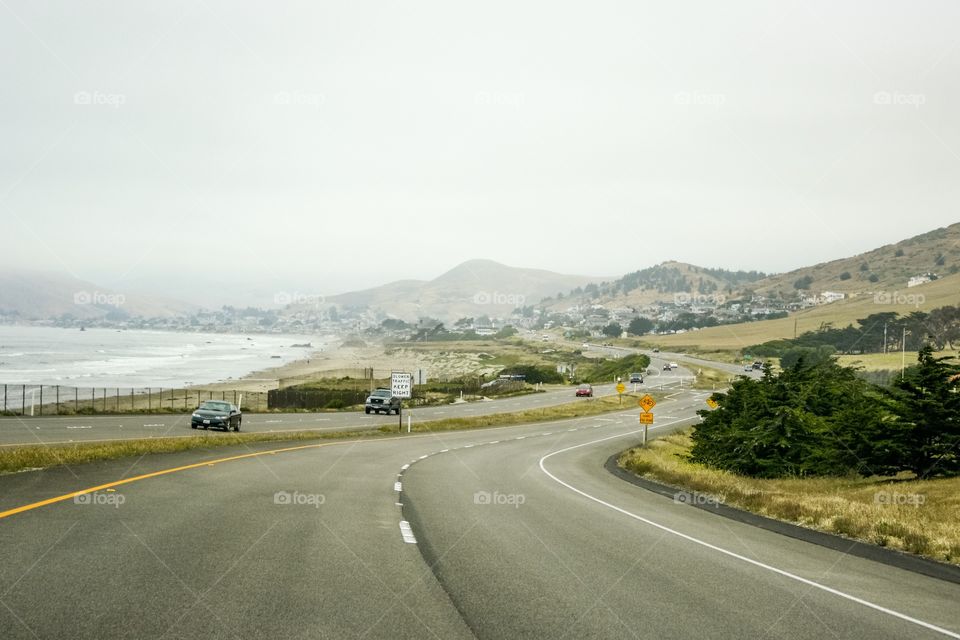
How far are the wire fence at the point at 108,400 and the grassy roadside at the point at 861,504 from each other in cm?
3685

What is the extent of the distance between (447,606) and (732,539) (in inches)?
299

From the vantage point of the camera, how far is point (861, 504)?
17.8m

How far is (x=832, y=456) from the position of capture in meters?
25.8

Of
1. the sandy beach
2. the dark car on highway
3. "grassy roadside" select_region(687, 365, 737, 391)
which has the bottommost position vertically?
the sandy beach

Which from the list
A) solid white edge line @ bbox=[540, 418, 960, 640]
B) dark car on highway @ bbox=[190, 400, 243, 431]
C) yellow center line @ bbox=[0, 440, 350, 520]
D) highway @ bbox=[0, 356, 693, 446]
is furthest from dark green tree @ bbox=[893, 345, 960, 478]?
dark car on highway @ bbox=[190, 400, 243, 431]

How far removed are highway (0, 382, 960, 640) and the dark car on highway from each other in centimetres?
Result: 2317

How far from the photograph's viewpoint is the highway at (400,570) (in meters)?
6.99

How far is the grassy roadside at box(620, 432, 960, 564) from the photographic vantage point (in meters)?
13.7

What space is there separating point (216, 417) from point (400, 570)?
1338 inches

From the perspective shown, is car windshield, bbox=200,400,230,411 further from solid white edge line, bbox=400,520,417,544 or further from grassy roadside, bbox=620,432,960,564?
solid white edge line, bbox=400,520,417,544

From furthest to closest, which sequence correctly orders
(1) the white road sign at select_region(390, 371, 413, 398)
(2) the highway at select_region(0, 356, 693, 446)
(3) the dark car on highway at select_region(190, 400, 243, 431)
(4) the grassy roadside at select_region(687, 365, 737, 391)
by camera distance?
(4) the grassy roadside at select_region(687, 365, 737, 391) < (1) the white road sign at select_region(390, 371, 413, 398) < (3) the dark car on highway at select_region(190, 400, 243, 431) < (2) the highway at select_region(0, 356, 693, 446)

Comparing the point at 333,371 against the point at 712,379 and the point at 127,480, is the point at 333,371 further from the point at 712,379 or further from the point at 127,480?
the point at 127,480

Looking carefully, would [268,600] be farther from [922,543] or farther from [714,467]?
[714,467]

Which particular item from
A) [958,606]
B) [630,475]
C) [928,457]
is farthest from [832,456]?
[958,606]
